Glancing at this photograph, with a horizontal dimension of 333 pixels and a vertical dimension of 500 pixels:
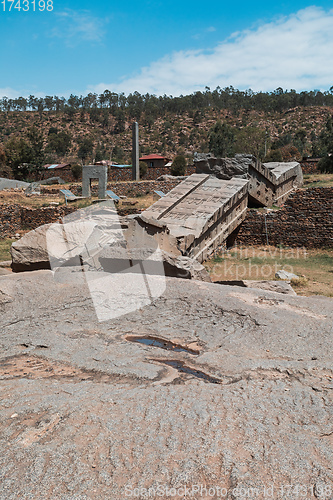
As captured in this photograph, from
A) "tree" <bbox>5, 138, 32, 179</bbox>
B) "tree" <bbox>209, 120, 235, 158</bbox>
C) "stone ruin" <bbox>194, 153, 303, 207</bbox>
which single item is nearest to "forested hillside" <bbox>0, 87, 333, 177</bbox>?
"tree" <bbox>209, 120, 235, 158</bbox>

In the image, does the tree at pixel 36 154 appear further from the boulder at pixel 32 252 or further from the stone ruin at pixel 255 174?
the boulder at pixel 32 252

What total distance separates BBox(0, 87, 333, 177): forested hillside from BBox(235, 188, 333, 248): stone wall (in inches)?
1185

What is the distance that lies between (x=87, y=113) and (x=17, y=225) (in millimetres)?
54083

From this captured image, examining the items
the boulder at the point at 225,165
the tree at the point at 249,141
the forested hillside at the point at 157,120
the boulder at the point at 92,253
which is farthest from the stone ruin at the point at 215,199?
the forested hillside at the point at 157,120

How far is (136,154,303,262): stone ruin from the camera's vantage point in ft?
32.4

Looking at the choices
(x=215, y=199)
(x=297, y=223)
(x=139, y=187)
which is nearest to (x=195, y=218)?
(x=215, y=199)

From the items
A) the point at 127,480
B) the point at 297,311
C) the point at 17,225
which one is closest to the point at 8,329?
the point at 127,480

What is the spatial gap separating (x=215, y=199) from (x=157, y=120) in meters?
53.2

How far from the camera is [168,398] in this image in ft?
8.77

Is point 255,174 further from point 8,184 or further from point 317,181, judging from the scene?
point 8,184

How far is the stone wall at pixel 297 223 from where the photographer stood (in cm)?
1091

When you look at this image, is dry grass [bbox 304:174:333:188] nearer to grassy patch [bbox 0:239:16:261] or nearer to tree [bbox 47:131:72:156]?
grassy patch [bbox 0:239:16:261]

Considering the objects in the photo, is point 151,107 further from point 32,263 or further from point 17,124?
point 32,263

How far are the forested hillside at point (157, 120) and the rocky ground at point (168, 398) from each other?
3849 centimetres
